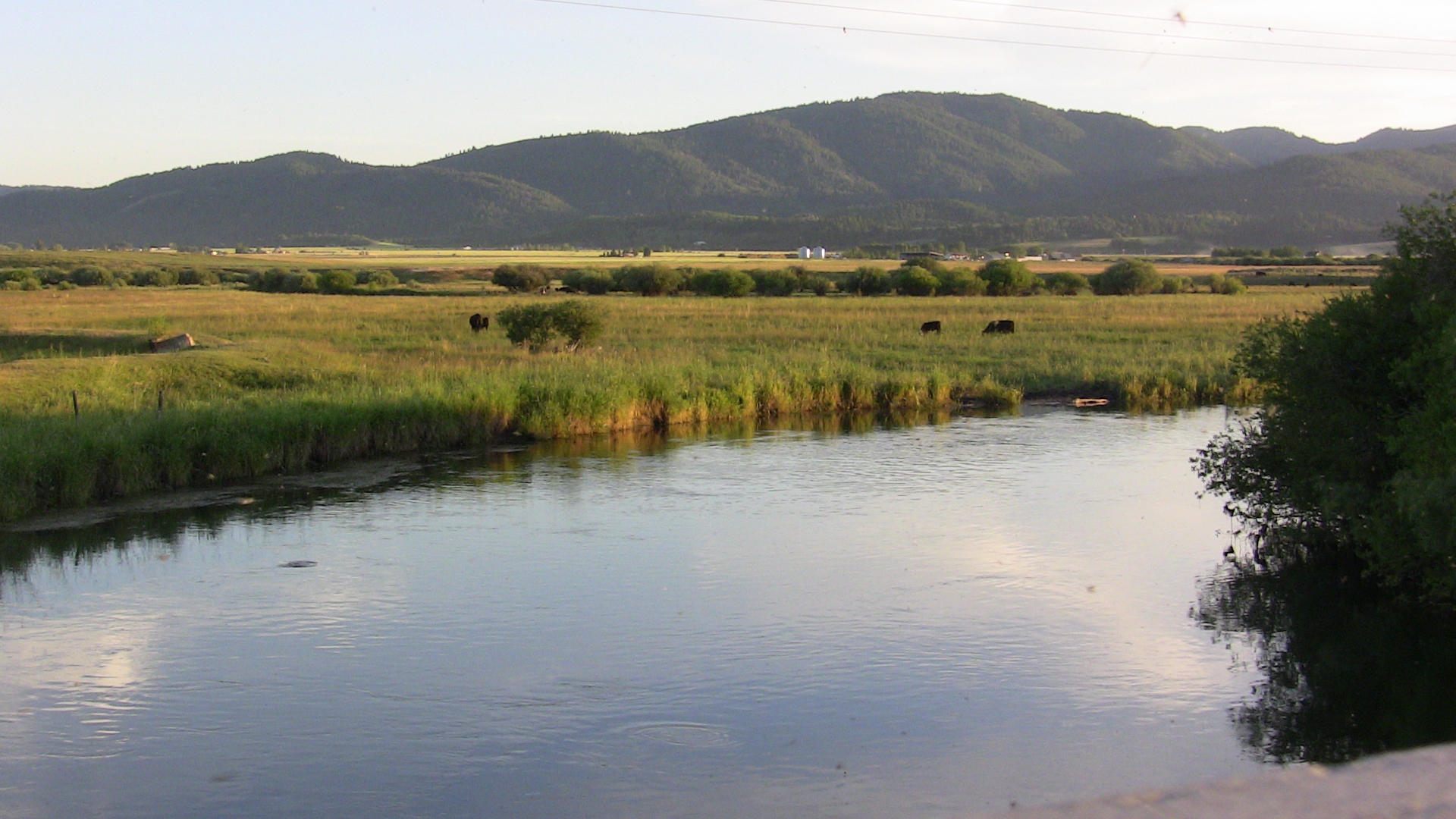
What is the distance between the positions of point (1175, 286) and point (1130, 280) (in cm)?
233

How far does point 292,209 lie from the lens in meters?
167

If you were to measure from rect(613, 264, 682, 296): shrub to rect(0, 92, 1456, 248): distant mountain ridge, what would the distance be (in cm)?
6810

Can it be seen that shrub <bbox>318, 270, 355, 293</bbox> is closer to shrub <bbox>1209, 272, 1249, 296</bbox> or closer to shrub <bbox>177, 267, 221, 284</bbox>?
shrub <bbox>177, 267, 221, 284</bbox>

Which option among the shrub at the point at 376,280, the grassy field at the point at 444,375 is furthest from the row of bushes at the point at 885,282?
the grassy field at the point at 444,375

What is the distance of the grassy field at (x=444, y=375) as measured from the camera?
17.6 metres

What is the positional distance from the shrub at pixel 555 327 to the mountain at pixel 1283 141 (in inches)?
5097

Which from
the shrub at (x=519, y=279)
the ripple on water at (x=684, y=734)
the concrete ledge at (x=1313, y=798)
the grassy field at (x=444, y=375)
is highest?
the shrub at (x=519, y=279)

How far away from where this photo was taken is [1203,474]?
13773mm

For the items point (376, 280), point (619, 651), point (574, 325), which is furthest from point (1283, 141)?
point (619, 651)

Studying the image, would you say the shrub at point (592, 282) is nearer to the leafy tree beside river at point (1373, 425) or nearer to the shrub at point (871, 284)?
the shrub at point (871, 284)

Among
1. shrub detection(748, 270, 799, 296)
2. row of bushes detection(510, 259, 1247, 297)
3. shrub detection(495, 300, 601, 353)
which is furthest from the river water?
shrub detection(748, 270, 799, 296)

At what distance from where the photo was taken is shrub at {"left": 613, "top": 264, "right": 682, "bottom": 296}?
2504 inches

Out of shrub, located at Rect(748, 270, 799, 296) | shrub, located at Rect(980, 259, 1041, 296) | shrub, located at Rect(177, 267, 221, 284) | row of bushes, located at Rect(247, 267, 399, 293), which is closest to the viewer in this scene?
shrub, located at Rect(980, 259, 1041, 296)

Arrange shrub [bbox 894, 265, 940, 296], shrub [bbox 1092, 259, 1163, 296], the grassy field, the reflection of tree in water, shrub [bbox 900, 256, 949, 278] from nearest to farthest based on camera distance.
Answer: the reflection of tree in water
the grassy field
shrub [bbox 894, 265, 940, 296]
shrub [bbox 1092, 259, 1163, 296]
shrub [bbox 900, 256, 949, 278]
